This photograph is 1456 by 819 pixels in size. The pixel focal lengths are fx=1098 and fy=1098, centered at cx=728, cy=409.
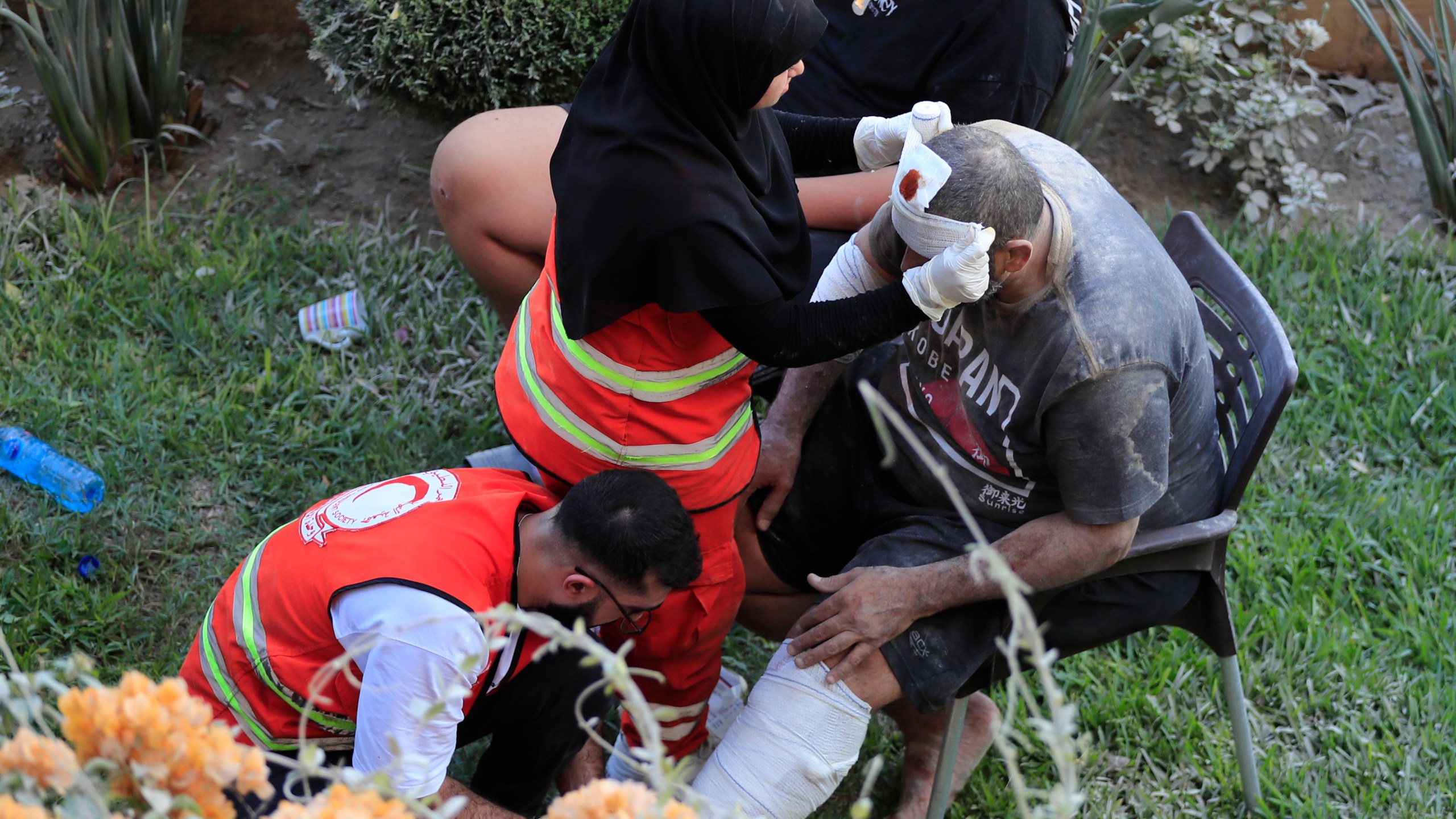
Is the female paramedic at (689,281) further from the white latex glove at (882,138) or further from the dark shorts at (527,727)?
the dark shorts at (527,727)

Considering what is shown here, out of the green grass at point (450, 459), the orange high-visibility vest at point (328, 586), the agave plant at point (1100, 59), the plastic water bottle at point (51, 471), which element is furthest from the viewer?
the agave plant at point (1100, 59)

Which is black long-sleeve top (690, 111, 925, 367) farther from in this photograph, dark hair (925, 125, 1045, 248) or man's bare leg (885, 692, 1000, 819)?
man's bare leg (885, 692, 1000, 819)

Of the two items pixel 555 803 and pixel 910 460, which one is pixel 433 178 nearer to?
pixel 910 460

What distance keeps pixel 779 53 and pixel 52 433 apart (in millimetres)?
2270

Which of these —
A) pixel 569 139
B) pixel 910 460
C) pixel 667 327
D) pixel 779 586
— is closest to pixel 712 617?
pixel 779 586

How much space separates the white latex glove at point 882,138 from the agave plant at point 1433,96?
7.81 ft

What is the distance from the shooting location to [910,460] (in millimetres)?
2227

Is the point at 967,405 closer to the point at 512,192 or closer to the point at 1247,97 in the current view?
the point at 512,192

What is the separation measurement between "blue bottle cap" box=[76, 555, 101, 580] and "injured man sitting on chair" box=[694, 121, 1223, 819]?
1.55 metres

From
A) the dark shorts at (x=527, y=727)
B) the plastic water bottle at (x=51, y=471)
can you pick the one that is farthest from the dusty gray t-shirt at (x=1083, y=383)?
the plastic water bottle at (x=51, y=471)

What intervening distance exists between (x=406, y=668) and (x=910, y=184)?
109 cm

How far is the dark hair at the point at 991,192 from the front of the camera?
168cm

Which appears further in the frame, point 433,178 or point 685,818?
point 433,178

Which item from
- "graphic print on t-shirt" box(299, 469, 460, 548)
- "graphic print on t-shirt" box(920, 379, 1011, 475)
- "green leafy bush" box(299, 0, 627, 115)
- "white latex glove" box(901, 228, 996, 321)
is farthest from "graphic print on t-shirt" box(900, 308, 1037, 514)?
"green leafy bush" box(299, 0, 627, 115)
